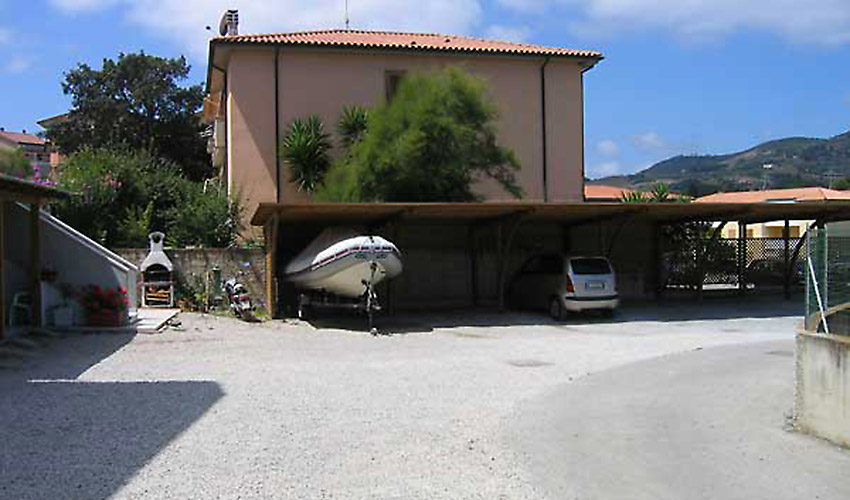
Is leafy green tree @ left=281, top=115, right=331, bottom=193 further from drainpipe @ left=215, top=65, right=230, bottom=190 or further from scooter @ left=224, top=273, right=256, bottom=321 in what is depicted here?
scooter @ left=224, top=273, right=256, bottom=321

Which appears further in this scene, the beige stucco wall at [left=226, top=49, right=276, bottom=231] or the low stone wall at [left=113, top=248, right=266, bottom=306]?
the beige stucco wall at [left=226, top=49, right=276, bottom=231]

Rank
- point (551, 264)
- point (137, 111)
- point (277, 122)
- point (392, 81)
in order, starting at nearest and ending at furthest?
point (551, 264)
point (277, 122)
point (392, 81)
point (137, 111)

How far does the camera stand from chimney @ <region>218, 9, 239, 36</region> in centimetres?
3256

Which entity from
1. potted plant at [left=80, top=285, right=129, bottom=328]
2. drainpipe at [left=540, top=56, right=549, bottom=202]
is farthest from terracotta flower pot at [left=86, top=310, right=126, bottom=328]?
drainpipe at [left=540, top=56, right=549, bottom=202]

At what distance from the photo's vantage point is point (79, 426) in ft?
27.3

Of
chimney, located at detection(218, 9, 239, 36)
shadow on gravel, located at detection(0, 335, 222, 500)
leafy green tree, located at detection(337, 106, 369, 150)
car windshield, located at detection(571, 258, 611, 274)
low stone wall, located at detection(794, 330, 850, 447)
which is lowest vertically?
shadow on gravel, located at detection(0, 335, 222, 500)

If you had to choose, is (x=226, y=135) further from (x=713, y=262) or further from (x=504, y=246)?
(x=713, y=262)

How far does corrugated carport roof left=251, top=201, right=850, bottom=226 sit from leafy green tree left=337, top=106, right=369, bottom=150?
5099 mm

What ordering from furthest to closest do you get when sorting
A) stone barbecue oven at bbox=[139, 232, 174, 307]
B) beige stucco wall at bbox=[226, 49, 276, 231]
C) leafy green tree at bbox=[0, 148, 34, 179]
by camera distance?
beige stucco wall at bbox=[226, 49, 276, 231] < leafy green tree at bbox=[0, 148, 34, 179] < stone barbecue oven at bbox=[139, 232, 174, 307]

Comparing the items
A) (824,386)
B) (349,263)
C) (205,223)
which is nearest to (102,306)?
(349,263)

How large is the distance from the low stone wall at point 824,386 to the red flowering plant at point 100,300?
12.7 meters

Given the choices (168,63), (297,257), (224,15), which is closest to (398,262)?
(297,257)

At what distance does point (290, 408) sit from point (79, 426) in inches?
87.2

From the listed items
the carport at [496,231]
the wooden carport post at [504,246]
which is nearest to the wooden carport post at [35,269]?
the carport at [496,231]
